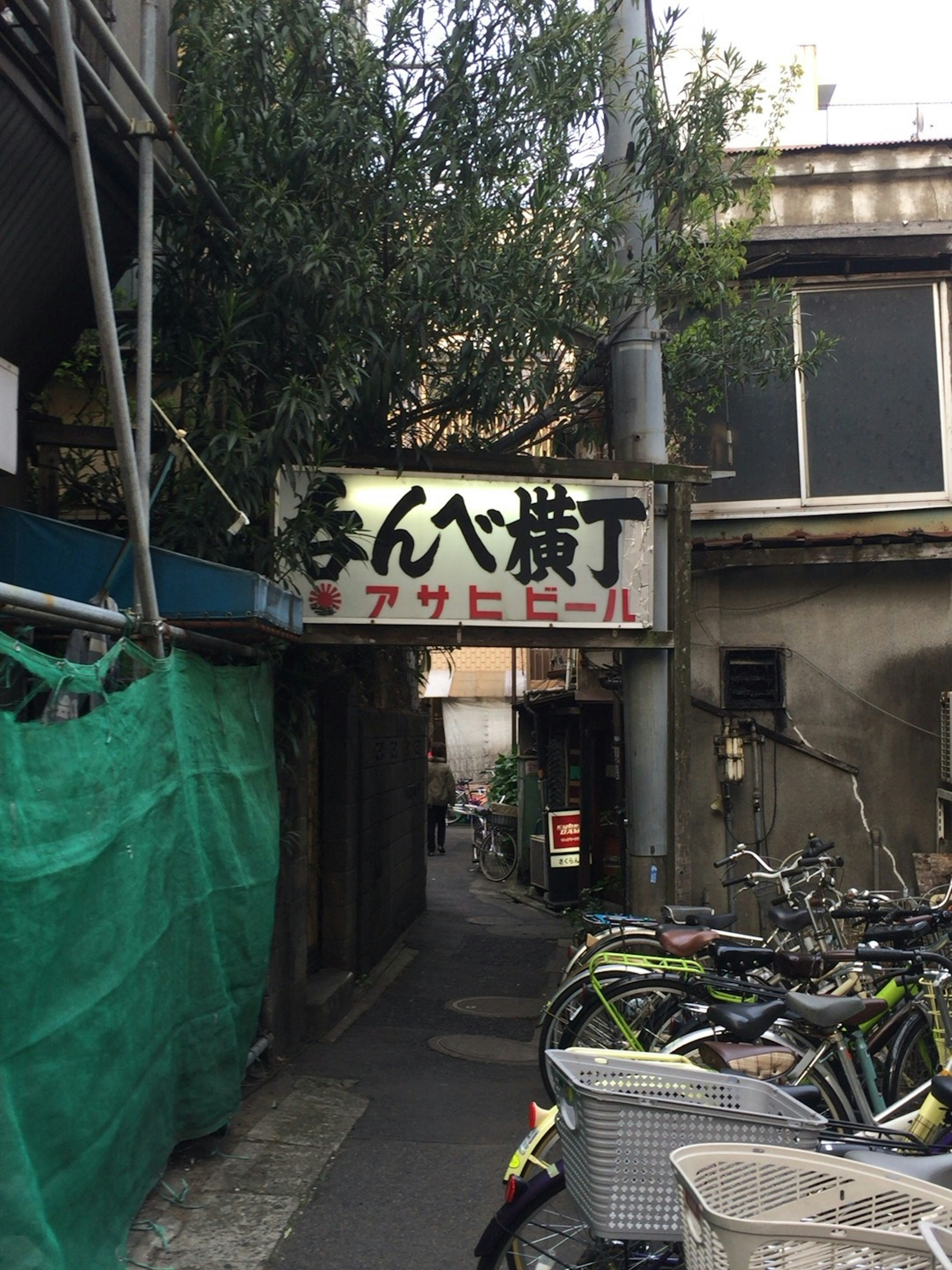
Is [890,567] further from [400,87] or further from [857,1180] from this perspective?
[857,1180]

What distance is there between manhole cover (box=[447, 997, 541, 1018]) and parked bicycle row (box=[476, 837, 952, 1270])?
132 inches

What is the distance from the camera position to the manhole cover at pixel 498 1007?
10.6 m

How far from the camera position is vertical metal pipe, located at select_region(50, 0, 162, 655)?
4926 millimetres

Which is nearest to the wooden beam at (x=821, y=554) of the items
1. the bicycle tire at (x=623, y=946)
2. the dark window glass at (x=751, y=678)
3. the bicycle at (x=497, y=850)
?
the dark window glass at (x=751, y=678)

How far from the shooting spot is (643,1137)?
3596 mm

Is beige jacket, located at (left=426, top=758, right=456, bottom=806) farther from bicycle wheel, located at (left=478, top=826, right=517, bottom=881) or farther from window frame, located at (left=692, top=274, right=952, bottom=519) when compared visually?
window frame, located at (left=692, top=274, right=952, bottom=519)

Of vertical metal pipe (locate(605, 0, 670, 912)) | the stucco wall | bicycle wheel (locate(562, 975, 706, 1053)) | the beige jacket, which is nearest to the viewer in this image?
bicycle wheel (locate(562, 975, 706, 1053))

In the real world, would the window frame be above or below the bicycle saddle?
above

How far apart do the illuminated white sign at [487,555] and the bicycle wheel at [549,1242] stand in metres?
5.22

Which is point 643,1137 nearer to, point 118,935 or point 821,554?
point 118,935

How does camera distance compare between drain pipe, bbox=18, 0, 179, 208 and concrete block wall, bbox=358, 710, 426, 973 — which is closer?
drain pipe, bbox=18, 0, 179, 208

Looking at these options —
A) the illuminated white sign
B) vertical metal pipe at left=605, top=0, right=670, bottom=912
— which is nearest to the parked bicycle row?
vertical metal pipe at left=605, top=0, right=670, bottom=912

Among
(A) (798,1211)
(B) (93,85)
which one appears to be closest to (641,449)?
(B) (93,85)

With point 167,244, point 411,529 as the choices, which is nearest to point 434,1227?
point 411,529
